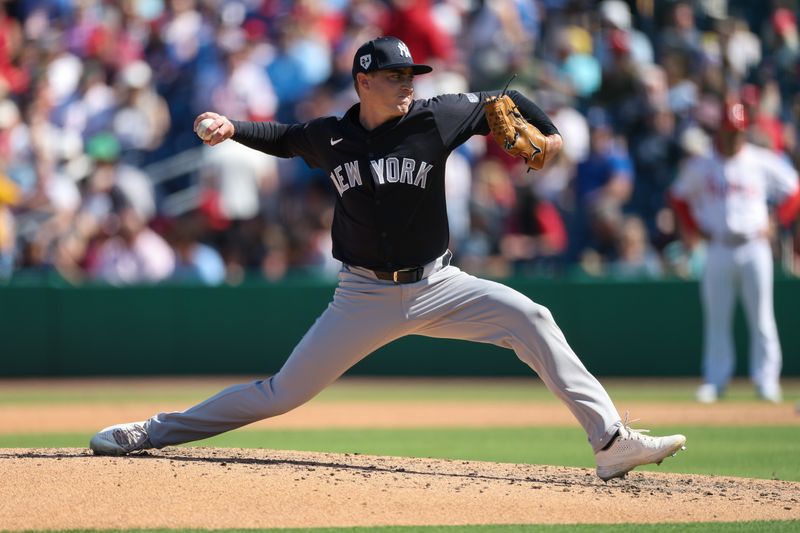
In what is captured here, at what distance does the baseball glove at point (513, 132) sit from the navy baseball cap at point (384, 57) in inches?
14.9

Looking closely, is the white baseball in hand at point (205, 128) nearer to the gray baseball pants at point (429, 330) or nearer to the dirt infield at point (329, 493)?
the gray baseball pants at point (429, 330)

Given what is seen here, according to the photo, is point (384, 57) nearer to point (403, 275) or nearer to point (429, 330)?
point (403, 275)

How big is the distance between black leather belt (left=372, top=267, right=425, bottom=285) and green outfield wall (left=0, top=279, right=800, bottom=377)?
322 inches

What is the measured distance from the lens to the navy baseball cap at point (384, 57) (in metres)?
6.11

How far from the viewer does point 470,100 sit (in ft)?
20.7

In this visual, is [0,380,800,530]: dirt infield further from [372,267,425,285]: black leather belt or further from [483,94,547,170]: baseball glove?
[483,94,547,170]: baseball glove

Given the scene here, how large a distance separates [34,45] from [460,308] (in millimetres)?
13066

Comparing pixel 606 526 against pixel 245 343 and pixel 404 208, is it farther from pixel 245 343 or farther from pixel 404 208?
pixel 245 343

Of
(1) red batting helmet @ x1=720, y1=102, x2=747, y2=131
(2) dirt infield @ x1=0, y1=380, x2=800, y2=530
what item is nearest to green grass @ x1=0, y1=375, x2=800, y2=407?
(1) red batting helmet @ x1=720, y1=102, x2=747, y2=131

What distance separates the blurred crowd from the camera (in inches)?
571

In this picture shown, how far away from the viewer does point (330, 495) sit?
5711 mm

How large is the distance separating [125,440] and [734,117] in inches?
276

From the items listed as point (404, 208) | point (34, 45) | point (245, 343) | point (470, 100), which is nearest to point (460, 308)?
point (404, 208)

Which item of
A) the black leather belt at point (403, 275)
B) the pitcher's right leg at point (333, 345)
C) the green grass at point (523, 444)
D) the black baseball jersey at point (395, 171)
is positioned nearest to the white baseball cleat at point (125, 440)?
the pitcher's right leg at point (333, 345)
